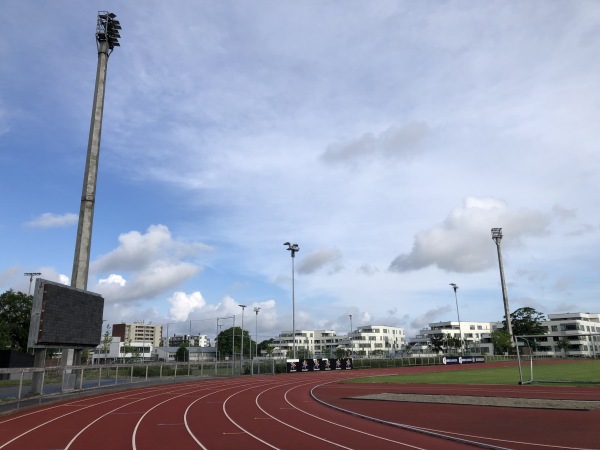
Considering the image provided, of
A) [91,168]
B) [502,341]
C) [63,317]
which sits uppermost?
[91,168]

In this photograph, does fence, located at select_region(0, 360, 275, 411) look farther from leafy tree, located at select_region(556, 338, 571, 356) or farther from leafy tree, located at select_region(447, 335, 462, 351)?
leafy tree, located at select_region(556, 338, 571, 356)

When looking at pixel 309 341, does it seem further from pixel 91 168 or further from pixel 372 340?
pixel 91 168

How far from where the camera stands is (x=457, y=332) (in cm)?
16038

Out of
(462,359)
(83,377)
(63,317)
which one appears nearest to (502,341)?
(462,359)

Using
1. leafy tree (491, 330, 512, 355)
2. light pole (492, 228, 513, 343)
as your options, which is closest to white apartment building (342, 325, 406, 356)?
light pole (492, 228, 513, 343)

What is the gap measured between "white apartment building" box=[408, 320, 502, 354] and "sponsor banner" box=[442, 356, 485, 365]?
7656 cm

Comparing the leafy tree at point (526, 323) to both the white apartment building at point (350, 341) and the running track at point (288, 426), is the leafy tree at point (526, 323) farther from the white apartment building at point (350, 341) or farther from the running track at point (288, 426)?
the running track at point (288, 426)

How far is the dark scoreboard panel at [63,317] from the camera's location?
79.9 ft

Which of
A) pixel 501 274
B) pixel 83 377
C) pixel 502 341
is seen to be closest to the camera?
pixel 83 377

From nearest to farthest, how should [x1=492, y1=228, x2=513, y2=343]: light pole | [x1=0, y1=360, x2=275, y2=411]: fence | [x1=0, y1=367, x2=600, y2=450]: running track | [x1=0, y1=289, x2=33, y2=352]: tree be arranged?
[x1=0, y1=367, x2=600, y2=450]: running track < [x1=0, y1=360, x2=275, y2=411]: fence < [x1=0, y1=289, x2=33, y2=352]: tree < [x1=492, y1=228, x2=513, y2=343]: light pole

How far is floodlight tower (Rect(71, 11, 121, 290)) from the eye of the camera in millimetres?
32000

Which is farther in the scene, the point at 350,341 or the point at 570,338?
the point at 350,341

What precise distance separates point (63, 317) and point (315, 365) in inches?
1542

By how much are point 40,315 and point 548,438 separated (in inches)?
920
